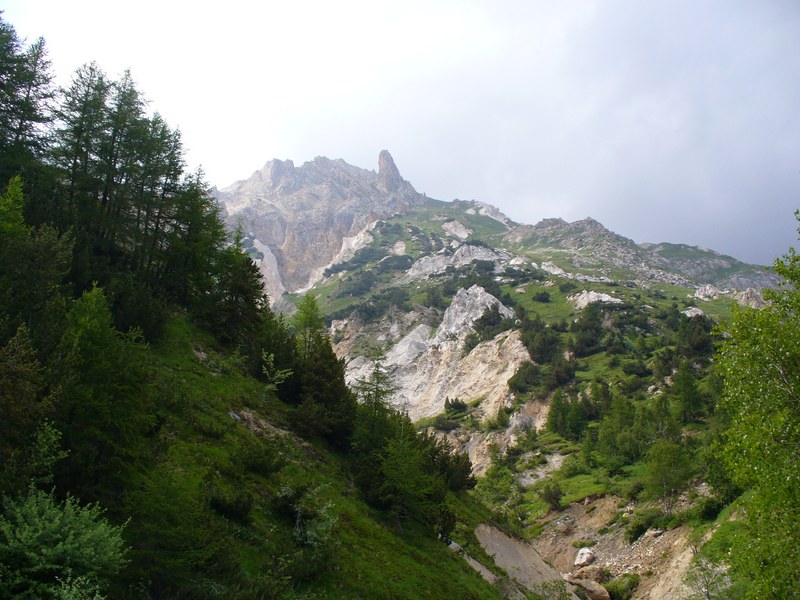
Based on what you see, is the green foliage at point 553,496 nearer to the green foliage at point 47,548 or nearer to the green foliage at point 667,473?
the green foliage at point 667,473

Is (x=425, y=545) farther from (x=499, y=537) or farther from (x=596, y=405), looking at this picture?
(x=596, y=405)

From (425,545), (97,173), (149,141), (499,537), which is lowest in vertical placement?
(499,537)

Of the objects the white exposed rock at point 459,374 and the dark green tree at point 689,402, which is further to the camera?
the white exposed rock at point 459,374

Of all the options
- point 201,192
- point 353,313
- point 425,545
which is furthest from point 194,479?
point 353,313

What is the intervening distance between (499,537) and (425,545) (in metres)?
15.9

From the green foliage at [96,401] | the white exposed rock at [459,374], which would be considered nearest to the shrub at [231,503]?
the green foliage at [96,401]

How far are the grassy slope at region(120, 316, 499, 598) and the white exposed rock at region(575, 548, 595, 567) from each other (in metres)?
23.4

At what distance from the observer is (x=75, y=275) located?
26484mm

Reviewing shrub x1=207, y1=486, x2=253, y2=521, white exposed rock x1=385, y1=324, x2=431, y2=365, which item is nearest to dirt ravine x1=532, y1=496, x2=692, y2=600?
shrub x1=207, y1=486, x2=253, y2=521

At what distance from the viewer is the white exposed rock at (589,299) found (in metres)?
144

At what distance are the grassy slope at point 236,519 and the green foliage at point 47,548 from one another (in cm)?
178

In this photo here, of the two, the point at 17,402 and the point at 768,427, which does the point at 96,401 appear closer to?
the point at 17,402

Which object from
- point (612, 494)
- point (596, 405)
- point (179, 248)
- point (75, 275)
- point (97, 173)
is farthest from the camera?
point (596, 405)

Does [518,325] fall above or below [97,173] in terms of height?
above
